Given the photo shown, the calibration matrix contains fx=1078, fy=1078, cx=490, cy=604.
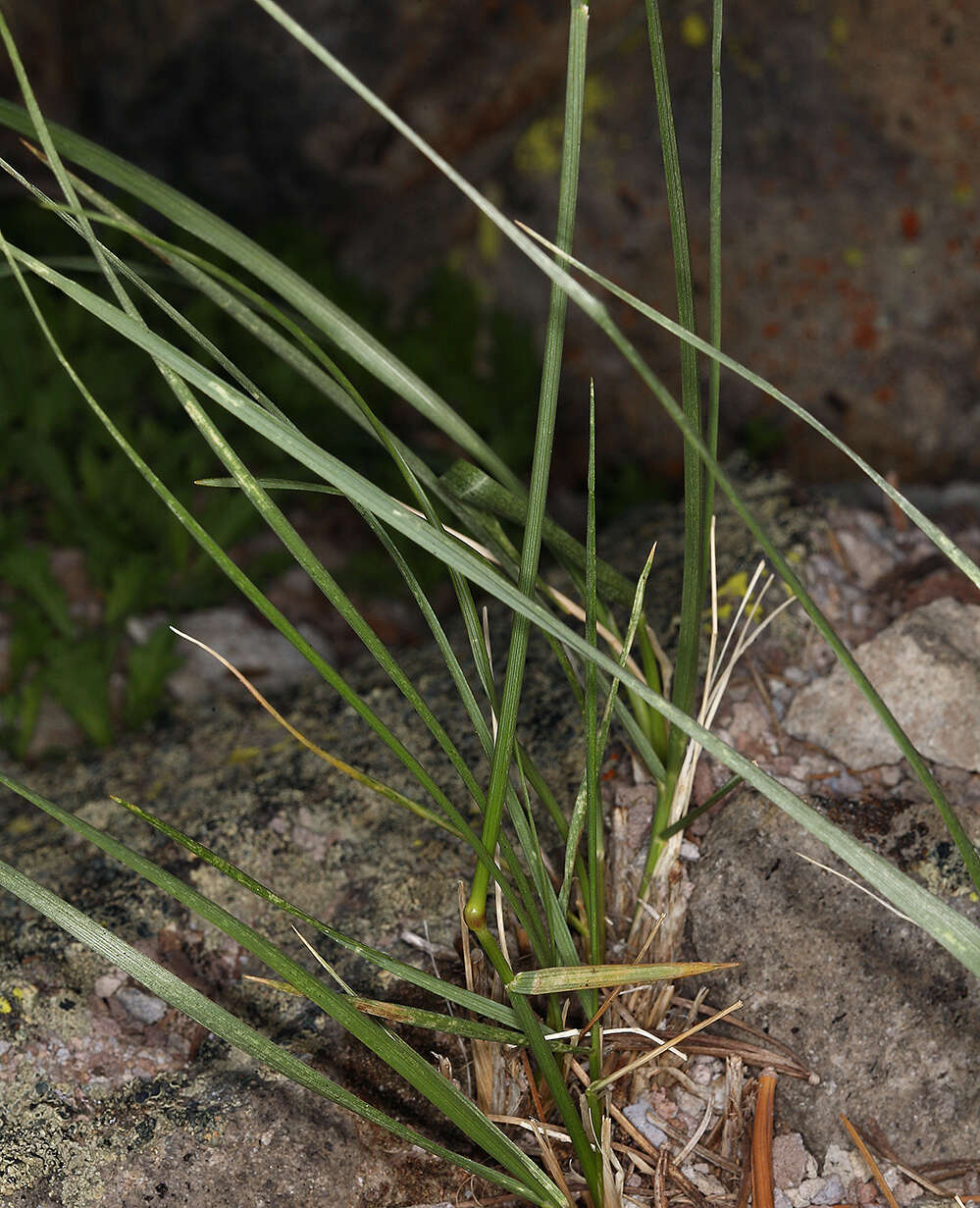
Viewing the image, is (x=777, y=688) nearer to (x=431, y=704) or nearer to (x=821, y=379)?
(x=431, y=704)

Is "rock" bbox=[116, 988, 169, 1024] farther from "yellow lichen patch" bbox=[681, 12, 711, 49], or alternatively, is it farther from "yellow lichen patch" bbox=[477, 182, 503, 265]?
"yellow lichen patch" bbox=[681, 12, 711, 49]

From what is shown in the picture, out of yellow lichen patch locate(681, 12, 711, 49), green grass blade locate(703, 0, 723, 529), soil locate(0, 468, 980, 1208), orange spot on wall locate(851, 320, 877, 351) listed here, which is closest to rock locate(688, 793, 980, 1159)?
soil locate(0, 468, 980, 1208)

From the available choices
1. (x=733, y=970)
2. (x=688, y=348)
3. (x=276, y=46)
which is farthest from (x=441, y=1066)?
(x=276, y=46)

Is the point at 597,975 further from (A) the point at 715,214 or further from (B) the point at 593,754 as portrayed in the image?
(A) the point at 715,214

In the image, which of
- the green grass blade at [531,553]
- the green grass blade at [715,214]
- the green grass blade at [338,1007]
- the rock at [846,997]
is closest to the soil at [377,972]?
the rock at [846,997]

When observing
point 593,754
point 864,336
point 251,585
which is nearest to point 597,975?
point 593,754

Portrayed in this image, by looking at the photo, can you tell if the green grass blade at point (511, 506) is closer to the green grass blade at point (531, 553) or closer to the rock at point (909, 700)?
the green grass blade at point (531, 553)

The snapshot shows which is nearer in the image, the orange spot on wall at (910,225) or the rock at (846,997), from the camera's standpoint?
the rock at (846,997)
